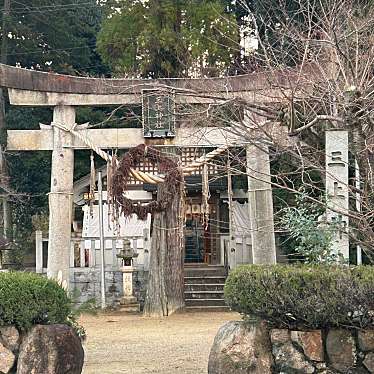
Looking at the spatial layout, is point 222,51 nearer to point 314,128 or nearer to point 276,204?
point 276,204

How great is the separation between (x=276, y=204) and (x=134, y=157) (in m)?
6.10

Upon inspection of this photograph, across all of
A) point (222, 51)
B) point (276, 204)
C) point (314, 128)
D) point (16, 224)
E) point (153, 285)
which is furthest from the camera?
point (16, 224)

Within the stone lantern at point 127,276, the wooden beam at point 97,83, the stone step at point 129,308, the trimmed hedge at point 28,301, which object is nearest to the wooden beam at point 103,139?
the wooden beam at point 97,83

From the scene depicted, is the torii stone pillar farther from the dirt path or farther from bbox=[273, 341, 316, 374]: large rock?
the dirt path

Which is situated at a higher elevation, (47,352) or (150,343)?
(47,352)

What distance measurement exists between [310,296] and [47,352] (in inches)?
101

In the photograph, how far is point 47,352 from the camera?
7.10m

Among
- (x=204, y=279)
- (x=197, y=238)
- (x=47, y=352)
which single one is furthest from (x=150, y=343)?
(x=197, y=238)

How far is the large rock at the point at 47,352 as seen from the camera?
23.1ft

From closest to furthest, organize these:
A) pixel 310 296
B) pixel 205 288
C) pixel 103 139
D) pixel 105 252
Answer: pixel 310 296, pixel 103 139, pixel 105 252, pixel 205 288

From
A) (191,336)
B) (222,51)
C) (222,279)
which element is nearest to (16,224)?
(222,279)

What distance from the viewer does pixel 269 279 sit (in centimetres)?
691

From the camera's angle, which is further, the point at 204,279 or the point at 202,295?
the point at 204,279

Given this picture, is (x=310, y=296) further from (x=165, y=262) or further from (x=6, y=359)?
(x=165, y=262)
